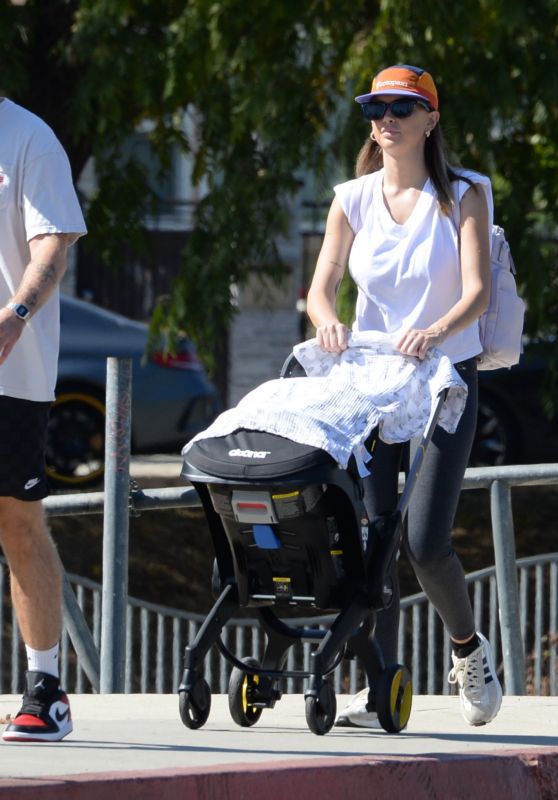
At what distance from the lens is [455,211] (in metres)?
5.07

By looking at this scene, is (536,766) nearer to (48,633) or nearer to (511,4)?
(48,633)

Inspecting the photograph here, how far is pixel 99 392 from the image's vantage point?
1302 cm

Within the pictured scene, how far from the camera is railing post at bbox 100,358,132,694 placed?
578cm

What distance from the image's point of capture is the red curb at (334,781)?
4.06 meters

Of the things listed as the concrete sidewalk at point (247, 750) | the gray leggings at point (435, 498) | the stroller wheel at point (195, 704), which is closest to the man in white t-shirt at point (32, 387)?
the concrete sidewalk at point (247, 750)

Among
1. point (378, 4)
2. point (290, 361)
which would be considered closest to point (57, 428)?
point (378, 4)

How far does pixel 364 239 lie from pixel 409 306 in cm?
25

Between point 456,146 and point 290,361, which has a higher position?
point 456,146

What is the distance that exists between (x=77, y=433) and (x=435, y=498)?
26.8 ft

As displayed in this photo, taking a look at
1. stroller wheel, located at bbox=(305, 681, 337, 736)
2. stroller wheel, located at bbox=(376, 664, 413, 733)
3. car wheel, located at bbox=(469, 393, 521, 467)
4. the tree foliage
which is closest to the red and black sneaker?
stroller wheel, located at bbox=(305, 681, 337, 736)

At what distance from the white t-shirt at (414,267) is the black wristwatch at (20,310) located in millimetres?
1071

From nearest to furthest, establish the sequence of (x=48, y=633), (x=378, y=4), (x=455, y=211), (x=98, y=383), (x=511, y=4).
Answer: (x=48, y=633) → (x=455, y=211) → (x=511, y=4) → (x=378, y=4) → (x=98, y=383)

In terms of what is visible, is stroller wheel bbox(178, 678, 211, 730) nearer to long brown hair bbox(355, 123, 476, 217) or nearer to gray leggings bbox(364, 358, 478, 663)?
gray leggings bbox(364, 358, 478, 663)

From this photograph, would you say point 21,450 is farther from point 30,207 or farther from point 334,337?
point 334,337
